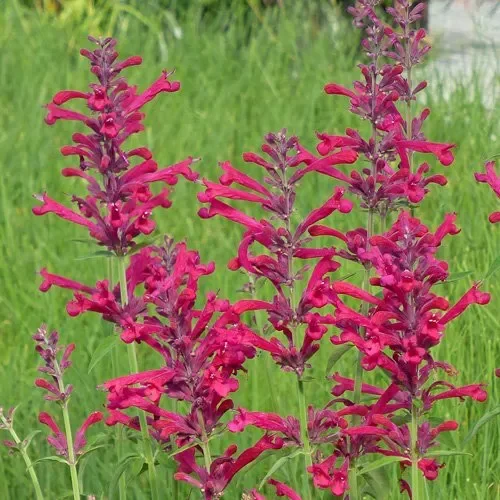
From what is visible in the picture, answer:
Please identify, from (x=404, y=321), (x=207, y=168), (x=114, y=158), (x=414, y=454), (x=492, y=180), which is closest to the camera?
(x=404, y=321)

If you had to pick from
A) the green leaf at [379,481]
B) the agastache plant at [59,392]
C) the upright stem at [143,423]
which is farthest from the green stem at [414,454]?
the agastache plant at [59,392]

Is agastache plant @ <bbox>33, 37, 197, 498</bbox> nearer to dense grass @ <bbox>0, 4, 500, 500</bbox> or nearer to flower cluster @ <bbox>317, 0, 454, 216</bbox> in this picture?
flower cluster @ <bbox>317, 0, 454, 216</bbox>

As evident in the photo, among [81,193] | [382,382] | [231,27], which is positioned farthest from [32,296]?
[231,27]

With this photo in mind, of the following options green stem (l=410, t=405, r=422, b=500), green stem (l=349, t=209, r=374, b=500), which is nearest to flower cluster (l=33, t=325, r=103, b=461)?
green stem (l=349, t=209, r=374, b=500)

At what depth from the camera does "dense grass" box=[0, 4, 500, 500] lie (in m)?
3.59

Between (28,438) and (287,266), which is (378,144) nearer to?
(287,266)

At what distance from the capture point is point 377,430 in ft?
7.37

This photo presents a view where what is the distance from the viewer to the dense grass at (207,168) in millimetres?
3586

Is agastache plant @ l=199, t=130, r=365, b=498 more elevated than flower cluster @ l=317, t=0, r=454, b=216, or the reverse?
flower cluster @ l=317, t=0, r=454, b=216

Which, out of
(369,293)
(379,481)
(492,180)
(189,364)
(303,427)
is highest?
(492,180)

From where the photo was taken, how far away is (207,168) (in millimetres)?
5766

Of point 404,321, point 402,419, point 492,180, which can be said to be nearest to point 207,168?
point 492,180

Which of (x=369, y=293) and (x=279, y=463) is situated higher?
(x=369, y=293)

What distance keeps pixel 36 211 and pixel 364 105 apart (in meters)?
0.74
